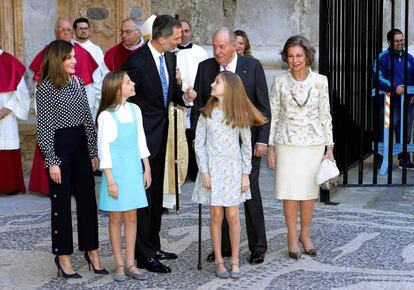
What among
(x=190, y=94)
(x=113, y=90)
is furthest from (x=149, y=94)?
(x=113, y=90)

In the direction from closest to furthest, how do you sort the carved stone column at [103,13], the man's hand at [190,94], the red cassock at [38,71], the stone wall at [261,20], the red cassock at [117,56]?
1. the man's hand at [190,94]
2. the red cassock at [38,71]
3. the red cassock at [117,56]
4. the carved stone column at [103,13]
5. the stone wall at [261,20]

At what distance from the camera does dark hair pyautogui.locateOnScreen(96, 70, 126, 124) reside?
577cm

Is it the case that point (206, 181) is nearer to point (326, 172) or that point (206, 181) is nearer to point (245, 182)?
point (245, 182)

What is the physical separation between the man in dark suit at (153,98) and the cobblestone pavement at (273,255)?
22cm

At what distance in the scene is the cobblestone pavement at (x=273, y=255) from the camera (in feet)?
19.0

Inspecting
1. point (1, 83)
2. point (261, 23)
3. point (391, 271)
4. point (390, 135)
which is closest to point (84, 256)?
point (391, 271)

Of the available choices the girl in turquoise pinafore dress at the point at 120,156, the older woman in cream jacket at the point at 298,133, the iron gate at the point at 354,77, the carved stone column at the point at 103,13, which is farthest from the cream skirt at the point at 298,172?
the carved stone column at the point at 103,13

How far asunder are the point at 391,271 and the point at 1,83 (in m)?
4.75

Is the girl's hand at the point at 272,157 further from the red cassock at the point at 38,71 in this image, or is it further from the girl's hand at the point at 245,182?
the red cassock at the point at 38,71

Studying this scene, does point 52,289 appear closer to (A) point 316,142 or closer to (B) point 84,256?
(B) point 84,256

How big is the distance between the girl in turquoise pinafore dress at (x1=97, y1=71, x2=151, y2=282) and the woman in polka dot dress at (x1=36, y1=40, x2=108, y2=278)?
0.16m

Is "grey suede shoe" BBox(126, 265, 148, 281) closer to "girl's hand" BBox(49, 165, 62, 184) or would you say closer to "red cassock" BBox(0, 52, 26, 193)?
"girl's hand" BBox(49, 165, 62, 184)

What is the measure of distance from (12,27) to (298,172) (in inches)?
200

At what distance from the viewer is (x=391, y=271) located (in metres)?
6.03
